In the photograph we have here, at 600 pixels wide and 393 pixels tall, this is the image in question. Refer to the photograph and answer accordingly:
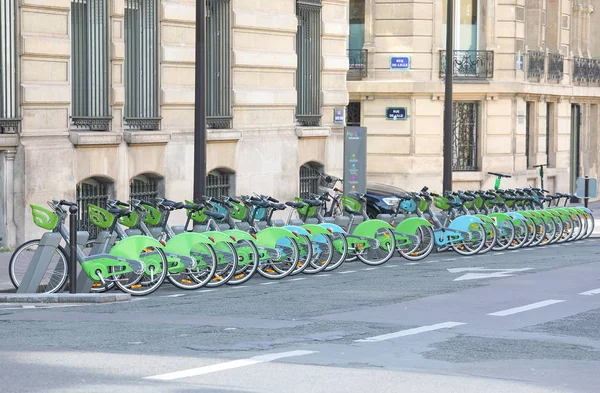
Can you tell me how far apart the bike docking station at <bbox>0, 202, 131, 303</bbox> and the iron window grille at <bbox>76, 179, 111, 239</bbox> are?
21.5ft

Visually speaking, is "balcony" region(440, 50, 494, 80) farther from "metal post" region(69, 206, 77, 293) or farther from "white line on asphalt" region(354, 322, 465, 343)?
"white line on asphalt" region(354, 322, 465, 343)

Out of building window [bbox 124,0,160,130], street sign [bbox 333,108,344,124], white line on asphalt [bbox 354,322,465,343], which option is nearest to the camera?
white line on asphalt [bbox 354,322,465,343]

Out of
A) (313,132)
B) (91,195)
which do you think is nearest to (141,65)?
(91,195)

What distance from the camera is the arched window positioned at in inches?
870

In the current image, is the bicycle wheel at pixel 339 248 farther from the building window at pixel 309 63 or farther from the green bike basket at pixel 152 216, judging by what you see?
the building window at pixel 309 63

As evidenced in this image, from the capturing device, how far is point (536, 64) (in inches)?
1527

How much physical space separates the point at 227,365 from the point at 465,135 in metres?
27.4

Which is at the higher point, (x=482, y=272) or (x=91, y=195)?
(x=91, y=195)

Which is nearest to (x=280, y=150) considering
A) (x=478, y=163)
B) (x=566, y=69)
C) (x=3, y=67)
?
(x=3, y=67)

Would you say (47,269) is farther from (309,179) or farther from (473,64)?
(473,64)

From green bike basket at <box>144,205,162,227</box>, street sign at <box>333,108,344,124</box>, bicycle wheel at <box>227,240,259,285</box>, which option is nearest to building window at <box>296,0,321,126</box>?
street sign at <box>333,108,344,124</box>

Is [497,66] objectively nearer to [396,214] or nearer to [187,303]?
[396,214]

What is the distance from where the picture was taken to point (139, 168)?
23297mm

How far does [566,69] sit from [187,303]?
28.8 metres
